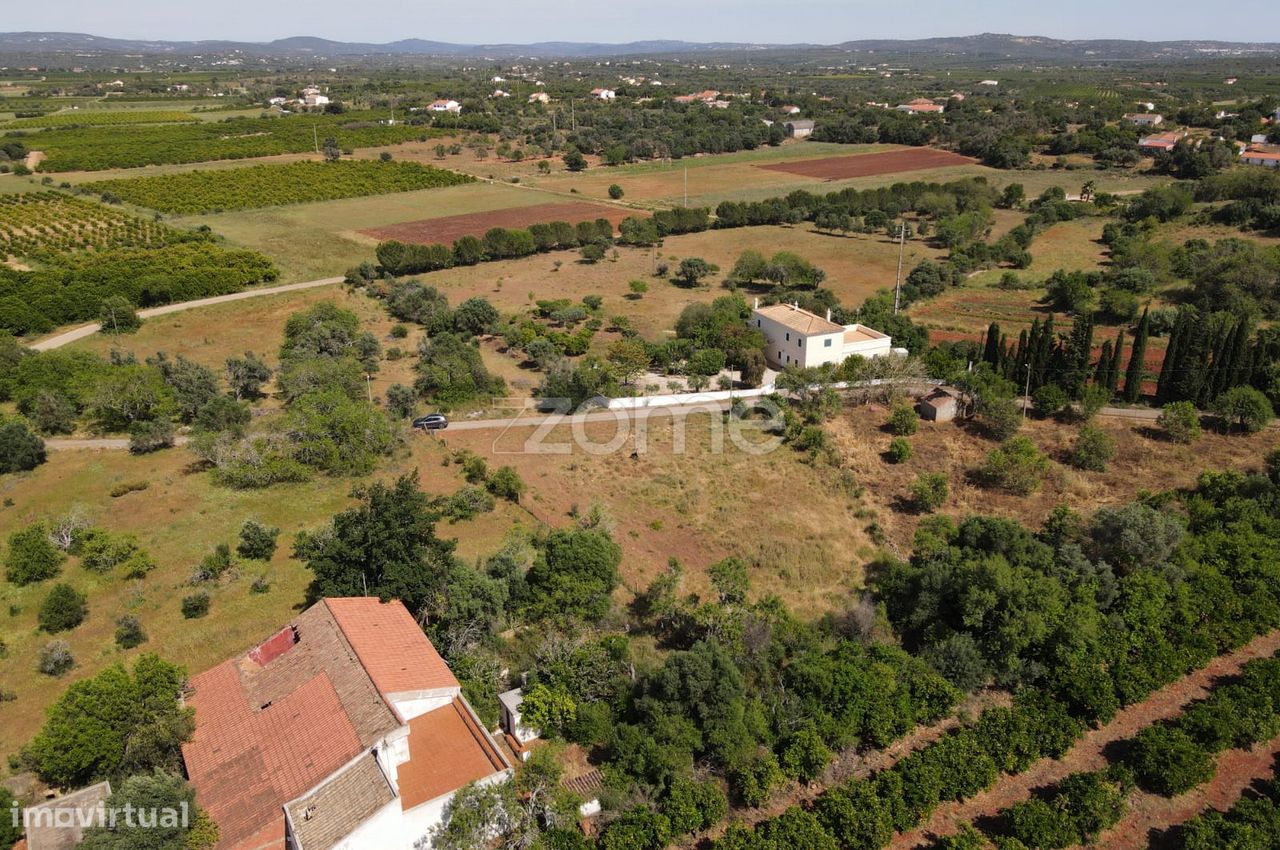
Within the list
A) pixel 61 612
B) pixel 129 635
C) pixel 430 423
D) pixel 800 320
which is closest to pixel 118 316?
pixel 430 423

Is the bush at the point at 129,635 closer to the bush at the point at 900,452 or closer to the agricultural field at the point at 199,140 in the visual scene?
the bush at the point at 900,452

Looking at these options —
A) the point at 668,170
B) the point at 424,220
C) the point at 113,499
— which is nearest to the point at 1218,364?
the point at 113,499

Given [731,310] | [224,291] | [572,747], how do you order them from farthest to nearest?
[224,291] < [731,310] < [572,747]

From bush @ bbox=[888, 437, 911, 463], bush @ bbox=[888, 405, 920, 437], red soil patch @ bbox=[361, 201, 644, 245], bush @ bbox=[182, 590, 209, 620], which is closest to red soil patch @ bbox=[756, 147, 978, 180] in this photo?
red soil patch @ bbox=[361, 201, 644, 245]

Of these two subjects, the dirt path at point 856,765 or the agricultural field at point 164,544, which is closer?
the dirt path at point 856,765

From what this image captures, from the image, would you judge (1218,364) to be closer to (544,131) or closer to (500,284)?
(500,284)

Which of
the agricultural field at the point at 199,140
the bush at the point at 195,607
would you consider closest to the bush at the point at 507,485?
the bush at the point at 195,607
